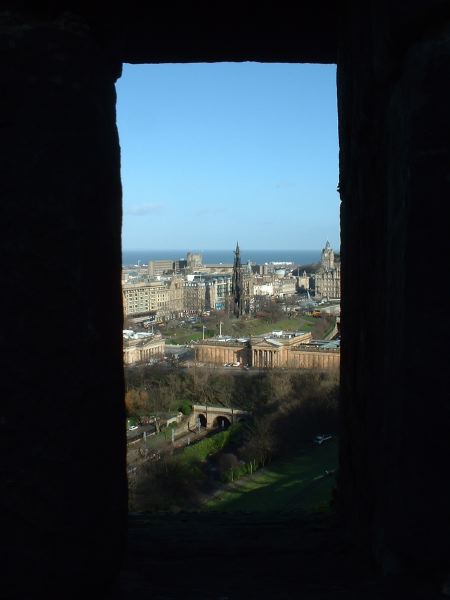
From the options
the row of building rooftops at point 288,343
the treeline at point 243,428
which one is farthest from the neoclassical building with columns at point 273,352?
the treeline at point 243,428

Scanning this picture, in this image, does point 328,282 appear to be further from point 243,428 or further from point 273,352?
point 243,428

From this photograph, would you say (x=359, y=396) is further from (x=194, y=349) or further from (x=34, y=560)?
(x=194, y=349)

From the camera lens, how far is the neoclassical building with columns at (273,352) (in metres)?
28.8

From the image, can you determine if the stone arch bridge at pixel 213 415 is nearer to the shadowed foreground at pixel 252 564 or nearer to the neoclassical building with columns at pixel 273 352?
the neoclassical building with columns at pixel 273 352

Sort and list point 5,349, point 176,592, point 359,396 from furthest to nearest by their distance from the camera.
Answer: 1. point 359,396
2. point 176,592
3. point 5,349

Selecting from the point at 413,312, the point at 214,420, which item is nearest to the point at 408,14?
the point at 413,312

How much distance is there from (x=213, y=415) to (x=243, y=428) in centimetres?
305

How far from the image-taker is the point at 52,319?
879 mm

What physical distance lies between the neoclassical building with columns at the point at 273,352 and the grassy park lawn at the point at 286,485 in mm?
10630

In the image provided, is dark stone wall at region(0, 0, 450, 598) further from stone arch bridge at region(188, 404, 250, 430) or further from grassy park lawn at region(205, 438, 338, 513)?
stone arch bridge at region(188, 404, 250, 430)

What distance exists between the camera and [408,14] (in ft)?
2.95

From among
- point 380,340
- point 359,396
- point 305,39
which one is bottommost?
point 359,396

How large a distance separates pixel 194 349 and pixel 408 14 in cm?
3147

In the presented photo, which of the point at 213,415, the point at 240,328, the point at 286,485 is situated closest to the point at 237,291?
the point at 240,328
